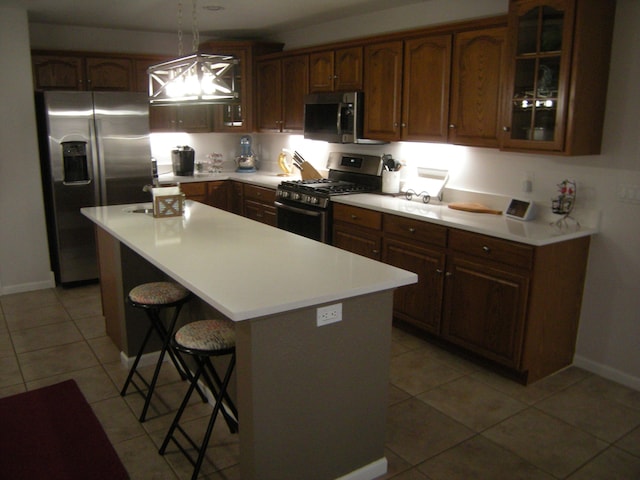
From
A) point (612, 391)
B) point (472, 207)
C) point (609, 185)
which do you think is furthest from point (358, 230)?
point (612, 391)

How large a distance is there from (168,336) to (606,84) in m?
2.85

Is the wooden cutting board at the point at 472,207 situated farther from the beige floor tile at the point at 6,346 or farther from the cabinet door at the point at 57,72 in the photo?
the cabinet door at the point at 57,72

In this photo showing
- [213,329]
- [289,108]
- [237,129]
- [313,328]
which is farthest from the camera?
[237,129]

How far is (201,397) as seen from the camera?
3.04 metres

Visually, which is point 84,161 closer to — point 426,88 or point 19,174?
point 19,174

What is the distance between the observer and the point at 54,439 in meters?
2.71

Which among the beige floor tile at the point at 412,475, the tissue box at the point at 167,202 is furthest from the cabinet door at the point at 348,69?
the beige floor tile at the point at 412,475

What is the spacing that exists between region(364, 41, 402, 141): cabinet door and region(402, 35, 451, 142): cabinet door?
8cm

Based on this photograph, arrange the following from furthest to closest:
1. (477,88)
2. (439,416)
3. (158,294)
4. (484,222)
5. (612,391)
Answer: (477,88), (484,222), (612,391), (439,416), (158,294)

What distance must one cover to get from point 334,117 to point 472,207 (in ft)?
5.23

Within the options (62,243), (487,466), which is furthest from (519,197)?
(62,243)

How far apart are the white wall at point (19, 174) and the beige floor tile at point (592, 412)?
14.4ft

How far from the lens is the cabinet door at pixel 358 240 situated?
414 centimetres

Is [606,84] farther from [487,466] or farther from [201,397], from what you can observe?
[201,397]
